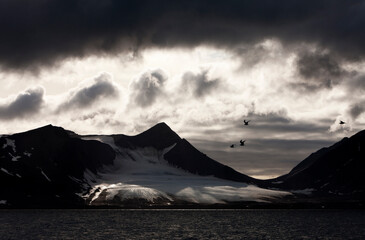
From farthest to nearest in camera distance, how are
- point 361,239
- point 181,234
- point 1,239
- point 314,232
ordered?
1. point 314,232
2. point 181,234
3. point 361,239
4. point 1,239

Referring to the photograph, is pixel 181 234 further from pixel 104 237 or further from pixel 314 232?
pixel 314 232

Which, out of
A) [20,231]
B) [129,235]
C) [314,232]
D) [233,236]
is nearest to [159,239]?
[129,235]

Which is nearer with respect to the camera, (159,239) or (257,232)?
(159,239)

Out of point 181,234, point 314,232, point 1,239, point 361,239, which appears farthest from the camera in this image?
point 314,232

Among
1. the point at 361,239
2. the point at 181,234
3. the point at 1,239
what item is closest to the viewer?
the point at 1,239

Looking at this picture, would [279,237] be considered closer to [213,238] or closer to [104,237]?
[213,238]

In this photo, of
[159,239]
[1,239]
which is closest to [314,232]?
[159,239]

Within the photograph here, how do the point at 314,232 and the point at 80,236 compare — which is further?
the point at 314,232

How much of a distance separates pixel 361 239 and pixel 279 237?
2161 cm

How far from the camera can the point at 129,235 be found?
153 m

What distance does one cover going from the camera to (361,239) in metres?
150

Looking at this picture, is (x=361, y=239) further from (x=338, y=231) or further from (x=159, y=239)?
(x=159, y=239)

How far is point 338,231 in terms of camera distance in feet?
585

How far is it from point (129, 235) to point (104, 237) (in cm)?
826
